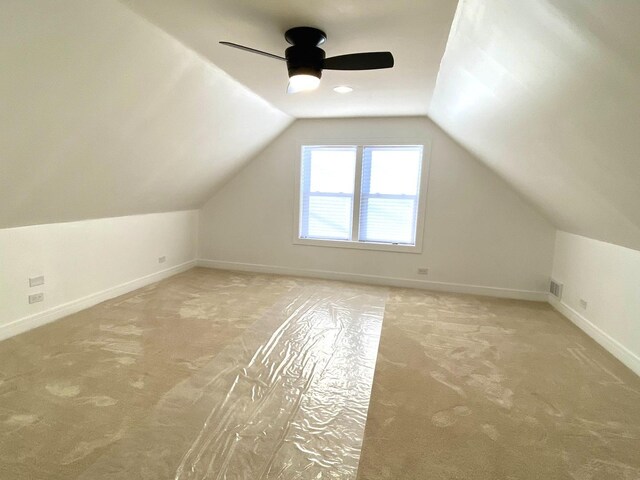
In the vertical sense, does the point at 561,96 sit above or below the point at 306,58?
below

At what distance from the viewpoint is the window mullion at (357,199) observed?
4.88 meters

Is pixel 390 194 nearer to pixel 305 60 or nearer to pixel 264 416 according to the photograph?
pixel 305 60

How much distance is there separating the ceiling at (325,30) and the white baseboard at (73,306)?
8.74 ft

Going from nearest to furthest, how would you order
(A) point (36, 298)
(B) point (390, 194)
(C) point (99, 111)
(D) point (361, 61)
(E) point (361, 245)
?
1. (D) point (361, 61)
2. (C) point (99, 111)
3. (A) point (36, 298)
4. (B) point (390, 194)
5. (E) point (361, 245)

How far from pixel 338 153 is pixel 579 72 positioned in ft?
11.8

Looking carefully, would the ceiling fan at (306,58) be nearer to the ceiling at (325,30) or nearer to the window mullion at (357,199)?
the ceiling at (325,30)

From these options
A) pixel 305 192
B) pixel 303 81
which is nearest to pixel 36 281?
pixel 303 81

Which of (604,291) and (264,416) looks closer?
(264,416)

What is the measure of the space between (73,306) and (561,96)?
4318mm

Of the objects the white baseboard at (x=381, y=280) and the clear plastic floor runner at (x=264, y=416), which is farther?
the white baseboard at (x=381, y=280)

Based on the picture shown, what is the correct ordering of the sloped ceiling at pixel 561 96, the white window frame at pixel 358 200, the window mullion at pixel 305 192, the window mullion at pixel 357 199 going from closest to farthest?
the sloped ceiling at pixel 561 96 < the white window frame at pixel 358 200 < the window mullion at pixel 357 199 < the window mullion at pixel 305 192

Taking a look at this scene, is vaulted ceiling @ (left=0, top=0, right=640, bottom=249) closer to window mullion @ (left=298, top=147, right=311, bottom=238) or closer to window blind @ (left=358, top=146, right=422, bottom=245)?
window blind @ (left=358, top=146, right=422, bottom=245)

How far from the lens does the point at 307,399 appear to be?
7.04 feet

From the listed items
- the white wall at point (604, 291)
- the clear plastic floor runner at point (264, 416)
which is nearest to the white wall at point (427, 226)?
the white wall at point (604, 291)
